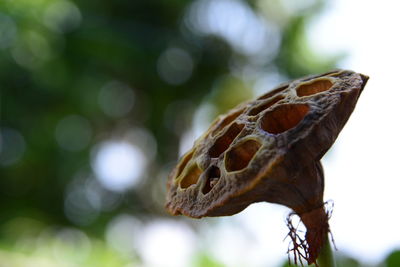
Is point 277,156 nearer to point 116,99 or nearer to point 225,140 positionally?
point 225,140

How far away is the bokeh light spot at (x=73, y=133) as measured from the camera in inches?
175

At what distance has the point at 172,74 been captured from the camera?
4879 mm

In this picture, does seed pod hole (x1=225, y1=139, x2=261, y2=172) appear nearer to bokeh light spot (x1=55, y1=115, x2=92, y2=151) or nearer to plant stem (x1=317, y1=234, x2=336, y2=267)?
plant stem (x1=317, y1=234, x2=336, y2=267)

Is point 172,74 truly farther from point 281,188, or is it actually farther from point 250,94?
point 281,188

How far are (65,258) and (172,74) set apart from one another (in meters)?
3.28

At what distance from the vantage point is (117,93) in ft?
15.9

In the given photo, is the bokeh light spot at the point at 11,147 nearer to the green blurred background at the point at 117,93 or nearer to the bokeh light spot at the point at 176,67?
the green blurred background at the point at 117,93

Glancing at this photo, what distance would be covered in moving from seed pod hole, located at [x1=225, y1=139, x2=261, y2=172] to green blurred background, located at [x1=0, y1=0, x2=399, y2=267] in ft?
11.3

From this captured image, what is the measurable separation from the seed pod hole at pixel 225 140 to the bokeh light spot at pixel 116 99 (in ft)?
13.2

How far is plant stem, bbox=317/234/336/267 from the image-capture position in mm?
579

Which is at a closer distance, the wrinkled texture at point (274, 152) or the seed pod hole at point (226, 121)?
the wrinkled texture at point (274, 152)

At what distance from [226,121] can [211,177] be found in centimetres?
14

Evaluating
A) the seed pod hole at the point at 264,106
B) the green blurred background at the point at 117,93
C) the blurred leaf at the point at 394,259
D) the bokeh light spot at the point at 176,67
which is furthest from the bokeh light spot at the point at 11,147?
the seed pod hole at the point at 264,106

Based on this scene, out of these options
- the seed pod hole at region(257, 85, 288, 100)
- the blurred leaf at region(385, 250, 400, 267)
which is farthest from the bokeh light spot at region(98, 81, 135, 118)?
the seed pod hole at region(257, 85, 288, 100)
